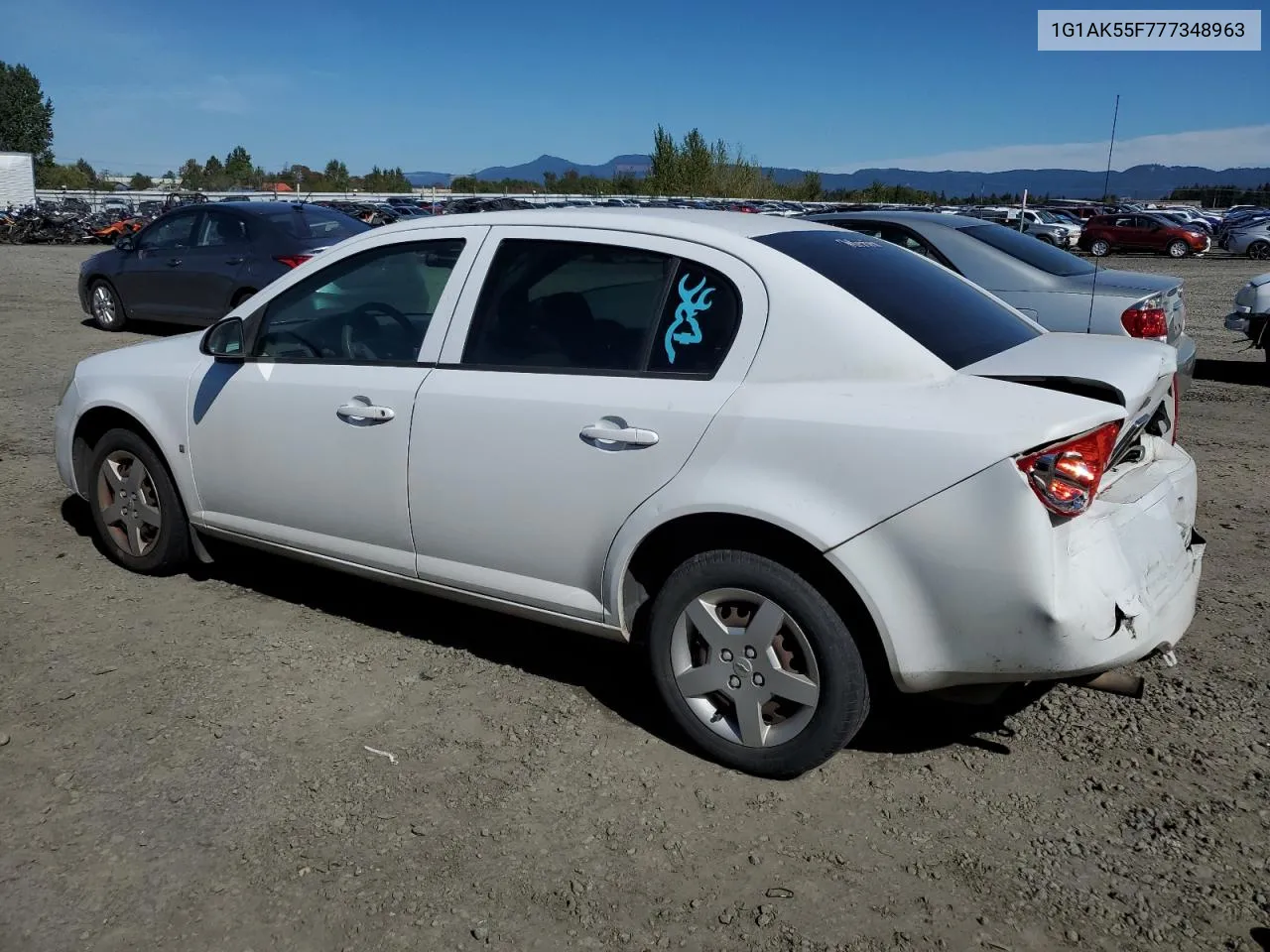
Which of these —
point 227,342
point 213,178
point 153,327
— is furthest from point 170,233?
point 213,178

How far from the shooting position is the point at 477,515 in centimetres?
383

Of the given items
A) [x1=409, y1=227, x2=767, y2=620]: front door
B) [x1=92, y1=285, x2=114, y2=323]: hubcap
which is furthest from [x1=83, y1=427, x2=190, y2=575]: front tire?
[x1=92, y1=285, x2=114, y2=323]: hubcap

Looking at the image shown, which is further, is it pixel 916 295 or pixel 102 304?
pixel 102 304

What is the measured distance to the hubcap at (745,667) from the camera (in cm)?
328

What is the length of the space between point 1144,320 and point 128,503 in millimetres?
6212

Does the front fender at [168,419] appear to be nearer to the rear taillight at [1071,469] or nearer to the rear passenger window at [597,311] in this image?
the rear passenger window at [597,311]

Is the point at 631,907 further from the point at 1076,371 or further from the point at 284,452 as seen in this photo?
the point at 284,452

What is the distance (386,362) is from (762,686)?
71.9 inches

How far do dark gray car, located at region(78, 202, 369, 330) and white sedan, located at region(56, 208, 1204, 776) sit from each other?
8.47 meters

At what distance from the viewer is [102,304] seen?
562 inches

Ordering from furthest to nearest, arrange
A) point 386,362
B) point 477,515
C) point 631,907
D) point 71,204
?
1. point 71,204
2. point 386,362
3. point 477,515
4. point 631,907

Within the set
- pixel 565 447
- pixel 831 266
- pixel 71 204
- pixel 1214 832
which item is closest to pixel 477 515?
pixel 565 447

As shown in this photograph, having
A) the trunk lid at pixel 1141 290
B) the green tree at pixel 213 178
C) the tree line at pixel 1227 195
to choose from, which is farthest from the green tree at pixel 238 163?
the trunk lid at pixel 1141 290

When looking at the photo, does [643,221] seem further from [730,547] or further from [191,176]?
[191,176]
